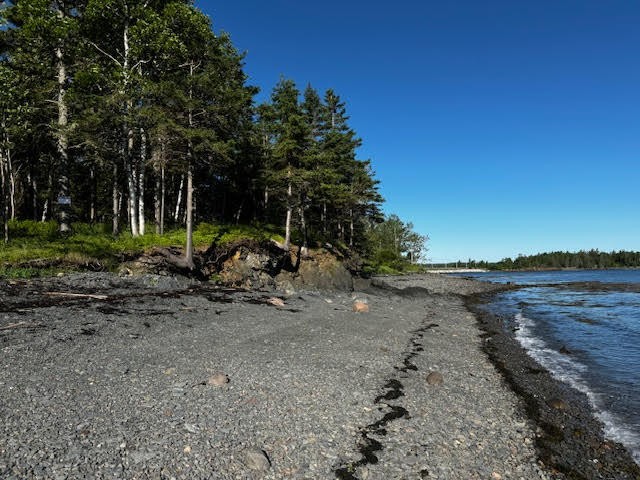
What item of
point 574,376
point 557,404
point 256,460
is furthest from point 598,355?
point 256,460

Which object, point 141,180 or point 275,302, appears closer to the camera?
point 275,302

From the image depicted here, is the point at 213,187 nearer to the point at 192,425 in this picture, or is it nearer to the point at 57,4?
the point at 57,4

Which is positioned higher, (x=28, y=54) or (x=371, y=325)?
(x=28, y=54)

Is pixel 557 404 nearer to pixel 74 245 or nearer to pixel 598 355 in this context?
pixel 598 355

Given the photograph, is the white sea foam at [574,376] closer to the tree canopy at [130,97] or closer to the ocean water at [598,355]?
the ocean water at [598,355]

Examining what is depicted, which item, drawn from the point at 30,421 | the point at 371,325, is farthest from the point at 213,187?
the point at 30,421

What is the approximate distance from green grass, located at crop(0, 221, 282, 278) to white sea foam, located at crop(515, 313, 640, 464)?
1905cm

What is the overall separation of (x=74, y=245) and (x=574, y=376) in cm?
2271

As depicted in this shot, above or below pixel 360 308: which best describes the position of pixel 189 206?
above

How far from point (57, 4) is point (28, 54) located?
13.1ft

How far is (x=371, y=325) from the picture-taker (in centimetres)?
1642

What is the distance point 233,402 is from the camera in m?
6.95

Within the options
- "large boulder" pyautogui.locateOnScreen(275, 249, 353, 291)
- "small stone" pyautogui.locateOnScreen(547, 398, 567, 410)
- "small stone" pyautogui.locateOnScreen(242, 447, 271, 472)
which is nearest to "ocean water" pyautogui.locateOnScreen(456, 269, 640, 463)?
"small stone" pyautogui.locateOnScreen(547, 398, 567, 410)

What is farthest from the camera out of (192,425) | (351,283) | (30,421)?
(351,283)
